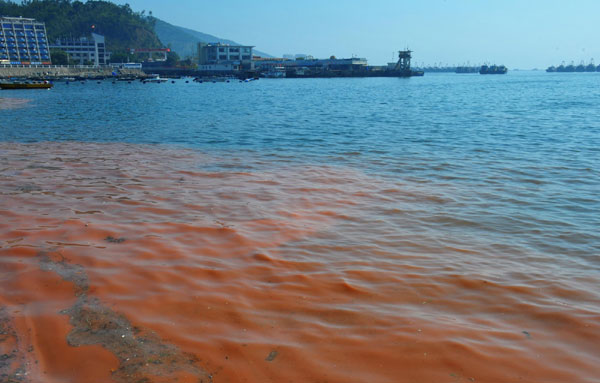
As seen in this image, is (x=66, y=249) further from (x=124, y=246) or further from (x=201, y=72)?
(x=201, y=72)

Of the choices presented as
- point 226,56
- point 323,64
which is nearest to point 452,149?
point 323,64

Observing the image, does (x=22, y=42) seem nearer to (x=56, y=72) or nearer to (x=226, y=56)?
(x=56, y=72)

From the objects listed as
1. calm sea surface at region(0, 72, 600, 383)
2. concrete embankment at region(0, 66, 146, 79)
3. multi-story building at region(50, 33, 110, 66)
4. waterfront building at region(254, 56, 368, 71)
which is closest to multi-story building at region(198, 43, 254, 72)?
waterfront building at region(254, 56, 368, 71)

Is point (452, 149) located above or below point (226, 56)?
below

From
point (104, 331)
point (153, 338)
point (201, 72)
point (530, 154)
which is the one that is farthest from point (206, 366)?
point (201, 72)

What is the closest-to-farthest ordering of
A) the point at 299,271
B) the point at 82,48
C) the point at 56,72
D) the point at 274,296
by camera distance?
the point at 274,296 < the point at 299,271 < the point at 56,72 < the point at 82,48

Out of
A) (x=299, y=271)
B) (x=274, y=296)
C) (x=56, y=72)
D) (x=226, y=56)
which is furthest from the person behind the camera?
(x=226, y=56)

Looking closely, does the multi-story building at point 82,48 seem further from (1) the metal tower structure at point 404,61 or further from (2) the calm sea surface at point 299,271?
(2) the calm sea surface at point 299,271

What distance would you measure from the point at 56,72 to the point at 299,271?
146 meters

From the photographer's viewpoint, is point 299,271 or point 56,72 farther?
point 56,72

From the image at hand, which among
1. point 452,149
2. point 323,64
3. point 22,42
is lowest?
point 452,149

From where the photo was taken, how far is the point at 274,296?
18.0 feet

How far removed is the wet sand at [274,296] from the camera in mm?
4141

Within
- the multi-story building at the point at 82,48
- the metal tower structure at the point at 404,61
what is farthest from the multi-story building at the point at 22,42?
the metal tower structure at the point at 404,61
